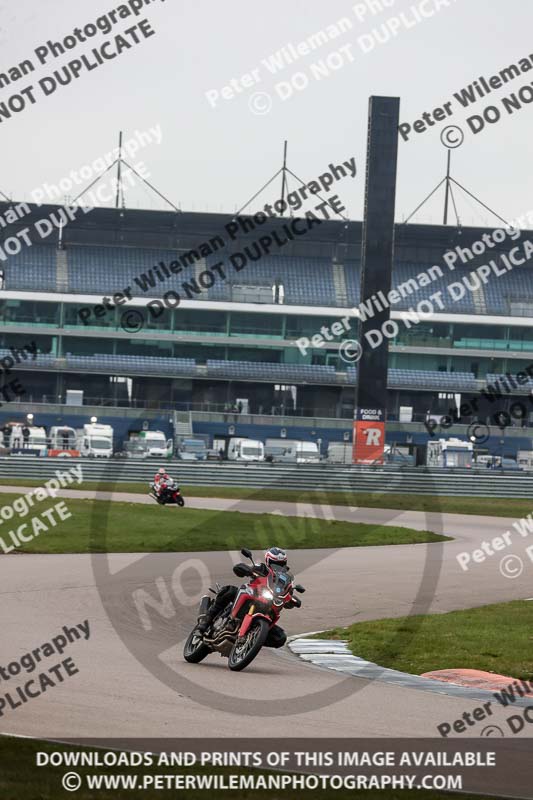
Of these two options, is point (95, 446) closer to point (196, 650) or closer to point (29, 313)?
point (29, 313)

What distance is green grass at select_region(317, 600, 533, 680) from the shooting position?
1516 centimetres

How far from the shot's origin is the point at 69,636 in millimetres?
15148

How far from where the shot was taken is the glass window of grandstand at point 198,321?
83812 mm

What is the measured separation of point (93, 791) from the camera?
26.3 ft

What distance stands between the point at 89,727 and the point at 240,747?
130 centimetres

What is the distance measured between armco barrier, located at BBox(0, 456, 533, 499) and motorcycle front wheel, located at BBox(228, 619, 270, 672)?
3886 cm

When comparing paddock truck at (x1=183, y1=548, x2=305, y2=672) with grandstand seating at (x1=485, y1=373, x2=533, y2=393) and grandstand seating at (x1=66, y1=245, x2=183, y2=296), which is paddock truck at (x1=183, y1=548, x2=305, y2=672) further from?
grandstand seating at (x1=485, y1=373, x2=533, y2=393)

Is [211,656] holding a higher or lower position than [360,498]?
higher

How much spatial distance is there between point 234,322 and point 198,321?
2.45m

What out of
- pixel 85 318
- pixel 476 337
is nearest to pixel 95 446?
pixel 85 318

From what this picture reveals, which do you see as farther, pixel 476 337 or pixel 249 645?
pixel 476 337

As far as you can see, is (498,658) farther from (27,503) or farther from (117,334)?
(117,334)

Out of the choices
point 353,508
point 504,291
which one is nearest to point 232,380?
point 504,291

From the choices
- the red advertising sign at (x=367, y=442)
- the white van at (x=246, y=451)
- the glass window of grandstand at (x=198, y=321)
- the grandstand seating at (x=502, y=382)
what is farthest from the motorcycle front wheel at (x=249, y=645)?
the grandstand seating at (x=502, y=382)
